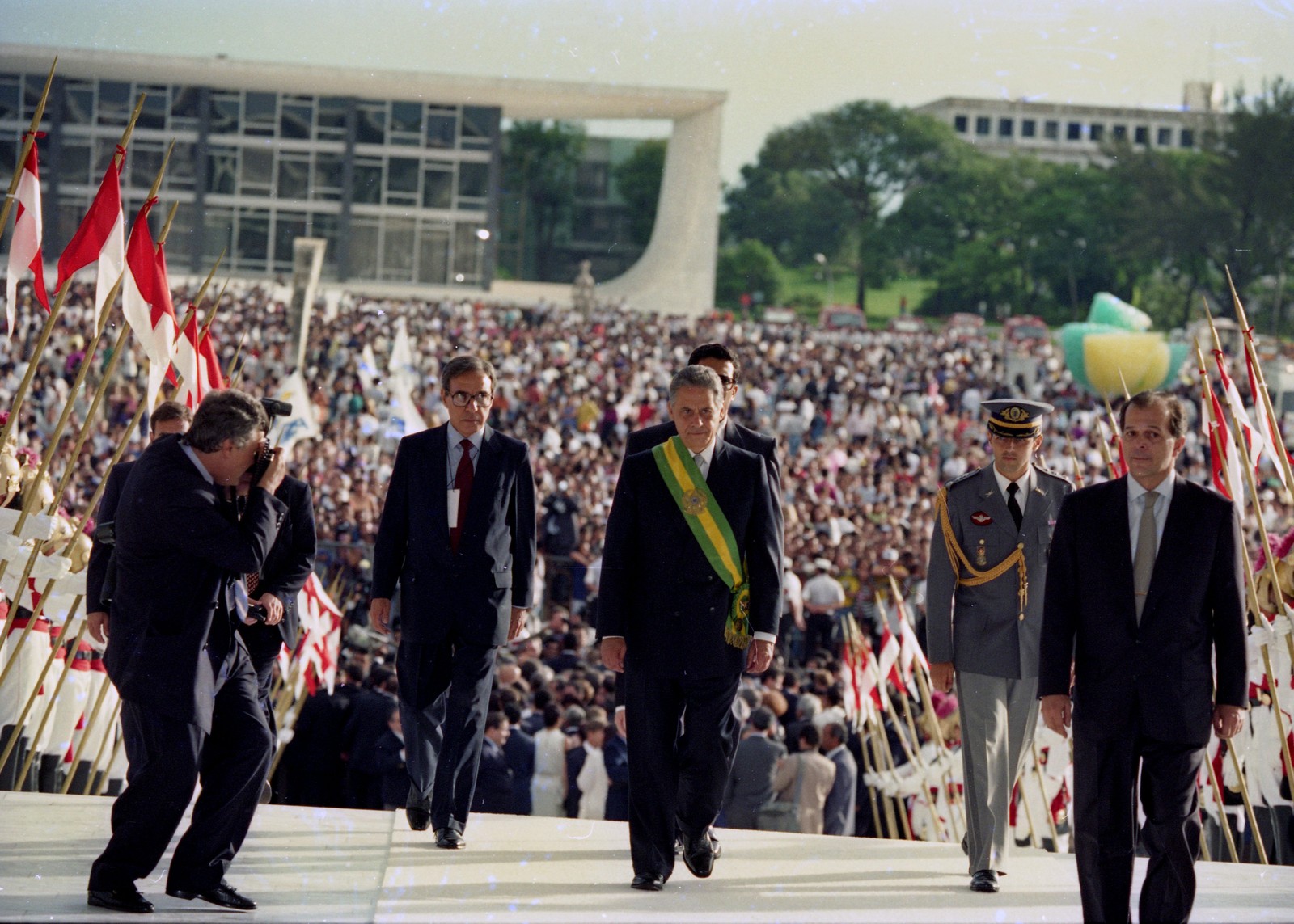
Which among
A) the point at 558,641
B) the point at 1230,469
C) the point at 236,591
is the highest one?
the point at 1230,469

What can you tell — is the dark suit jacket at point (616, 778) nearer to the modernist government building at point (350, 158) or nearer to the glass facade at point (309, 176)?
the modernist government building at point (350, 158)

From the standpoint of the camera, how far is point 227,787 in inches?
147

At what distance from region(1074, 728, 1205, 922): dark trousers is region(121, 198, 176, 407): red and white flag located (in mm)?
3563

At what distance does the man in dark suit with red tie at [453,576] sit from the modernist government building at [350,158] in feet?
107

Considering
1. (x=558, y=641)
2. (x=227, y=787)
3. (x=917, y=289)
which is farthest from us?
(x=917, y=289)

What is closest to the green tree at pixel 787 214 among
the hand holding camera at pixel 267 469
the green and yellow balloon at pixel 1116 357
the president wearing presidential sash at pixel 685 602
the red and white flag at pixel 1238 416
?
the green and yellow balloon at pixel 1116 357

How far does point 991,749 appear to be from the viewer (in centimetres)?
444

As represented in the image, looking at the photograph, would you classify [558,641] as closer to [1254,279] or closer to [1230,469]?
[1230,469]

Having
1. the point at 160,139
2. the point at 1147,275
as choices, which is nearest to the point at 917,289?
the point at 1147,275

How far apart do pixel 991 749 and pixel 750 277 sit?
1551 inches

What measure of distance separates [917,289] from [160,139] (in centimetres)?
1859

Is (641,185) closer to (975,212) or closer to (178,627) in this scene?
(975,212)

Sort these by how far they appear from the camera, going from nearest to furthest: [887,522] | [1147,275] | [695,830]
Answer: [695,830], [887,522], [1147,275]

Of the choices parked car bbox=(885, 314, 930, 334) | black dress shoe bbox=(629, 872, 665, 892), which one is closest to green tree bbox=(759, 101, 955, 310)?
parked car bbox=(885, 314, 930, 334)
